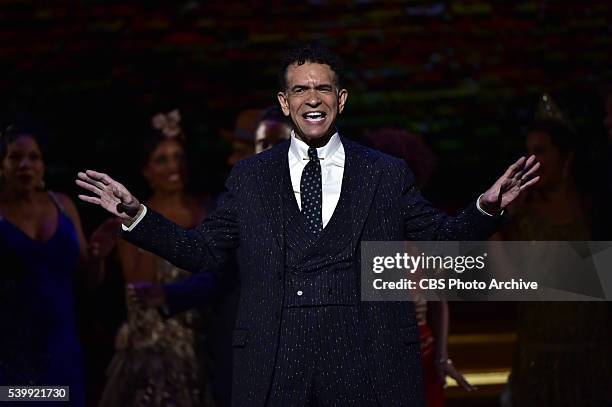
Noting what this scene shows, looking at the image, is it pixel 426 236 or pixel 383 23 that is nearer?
pixel 426 236

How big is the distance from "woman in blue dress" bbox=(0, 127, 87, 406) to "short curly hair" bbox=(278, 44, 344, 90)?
154cm

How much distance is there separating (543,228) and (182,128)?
148cm

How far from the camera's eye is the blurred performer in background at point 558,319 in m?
4.68

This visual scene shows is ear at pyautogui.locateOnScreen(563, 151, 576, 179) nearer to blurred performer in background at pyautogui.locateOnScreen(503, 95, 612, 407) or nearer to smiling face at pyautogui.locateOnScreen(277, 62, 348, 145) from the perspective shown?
blurred performer in background at pyautogui.locateOnScreen(503, 95, 612, 407)

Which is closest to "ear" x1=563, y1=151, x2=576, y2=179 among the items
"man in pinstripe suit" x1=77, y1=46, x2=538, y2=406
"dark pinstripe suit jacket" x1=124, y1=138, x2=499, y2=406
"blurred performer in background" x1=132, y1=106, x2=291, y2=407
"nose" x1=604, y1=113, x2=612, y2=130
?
"nose" x1=604, y1=113, x2=612, y2=130

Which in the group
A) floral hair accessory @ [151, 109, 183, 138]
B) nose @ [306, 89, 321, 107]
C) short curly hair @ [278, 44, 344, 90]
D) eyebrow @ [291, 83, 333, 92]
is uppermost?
floral hair accessory @ [151, 109, 183, 138]

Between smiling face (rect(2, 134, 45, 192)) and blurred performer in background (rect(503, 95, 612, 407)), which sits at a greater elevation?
smiling face (rect(2, 134, 45, 192))

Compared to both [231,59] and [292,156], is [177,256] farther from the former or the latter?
[231,59]

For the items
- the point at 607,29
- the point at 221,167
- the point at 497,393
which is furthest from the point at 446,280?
the point at 607,29

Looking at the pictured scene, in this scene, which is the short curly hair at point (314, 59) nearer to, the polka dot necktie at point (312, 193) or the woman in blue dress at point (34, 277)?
the polka dot necktie at point (312, 193)

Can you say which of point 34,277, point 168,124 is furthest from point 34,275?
point 168,124

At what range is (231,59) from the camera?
19.0 ft

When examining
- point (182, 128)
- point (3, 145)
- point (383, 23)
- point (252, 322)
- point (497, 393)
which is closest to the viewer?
point (252, 322)

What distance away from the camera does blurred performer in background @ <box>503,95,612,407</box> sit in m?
4.68
